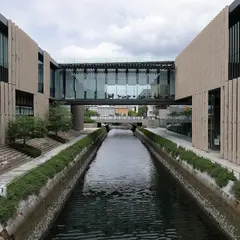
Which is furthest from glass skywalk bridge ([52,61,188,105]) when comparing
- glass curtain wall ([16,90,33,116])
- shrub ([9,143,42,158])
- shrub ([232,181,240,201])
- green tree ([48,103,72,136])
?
shrub ([232,181,240,201])

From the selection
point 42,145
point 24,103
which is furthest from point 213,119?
point 24,103

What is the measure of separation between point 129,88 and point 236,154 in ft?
101

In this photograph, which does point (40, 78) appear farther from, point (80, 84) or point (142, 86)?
point (142, 86)

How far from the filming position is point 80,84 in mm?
53281

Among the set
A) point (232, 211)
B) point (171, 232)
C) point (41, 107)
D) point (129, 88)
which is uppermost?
point (129, 88)

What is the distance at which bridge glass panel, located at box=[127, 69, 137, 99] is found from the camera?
53.5 m

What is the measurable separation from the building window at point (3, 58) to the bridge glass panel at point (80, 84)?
2238cm

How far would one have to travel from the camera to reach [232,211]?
1482 centimetres

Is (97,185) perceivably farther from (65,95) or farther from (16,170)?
(65,95)

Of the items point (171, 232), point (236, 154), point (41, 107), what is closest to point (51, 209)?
point (171, 232)

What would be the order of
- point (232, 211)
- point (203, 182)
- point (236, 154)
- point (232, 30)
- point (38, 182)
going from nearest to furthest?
point (232, 211) → point (38, 182) → point (203, 182) → point (236, 154) → point (232, 30)

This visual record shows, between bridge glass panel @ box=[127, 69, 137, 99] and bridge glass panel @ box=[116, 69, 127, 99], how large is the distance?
628 millimetres

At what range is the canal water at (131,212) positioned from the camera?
1495cm

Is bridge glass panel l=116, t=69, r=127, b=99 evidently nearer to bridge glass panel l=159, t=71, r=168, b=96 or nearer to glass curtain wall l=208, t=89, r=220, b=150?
bridge glass panel l=159, t=71, r=168, b=96
